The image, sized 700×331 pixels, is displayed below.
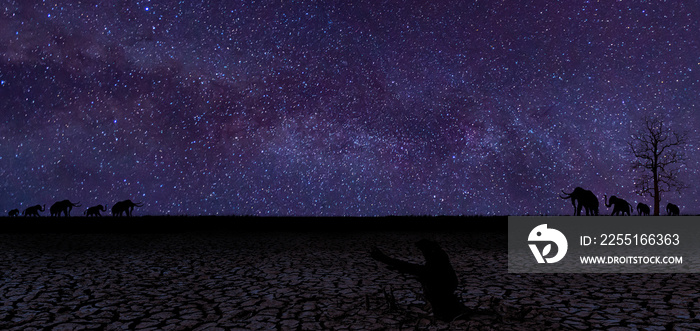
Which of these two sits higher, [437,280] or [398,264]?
[398,264]

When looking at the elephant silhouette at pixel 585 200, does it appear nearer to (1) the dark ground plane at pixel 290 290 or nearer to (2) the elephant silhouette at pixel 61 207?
(1) the dark ground plane at pixel 290 290

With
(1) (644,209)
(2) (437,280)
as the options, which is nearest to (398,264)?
(2) (437,280)

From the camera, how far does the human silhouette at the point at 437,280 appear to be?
5.43 metres

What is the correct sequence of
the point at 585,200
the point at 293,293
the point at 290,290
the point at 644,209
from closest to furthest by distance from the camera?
1. the point at 293,293
2. the point at 290,290
3. the point at 585,200
4. the point at 644,209

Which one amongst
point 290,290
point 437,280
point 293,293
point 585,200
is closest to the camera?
point 437,280

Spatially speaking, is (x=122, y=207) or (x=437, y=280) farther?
(x=122, y=207)

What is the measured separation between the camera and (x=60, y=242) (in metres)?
13.6

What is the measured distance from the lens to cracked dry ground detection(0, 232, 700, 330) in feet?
17.8

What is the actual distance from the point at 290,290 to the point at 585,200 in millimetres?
18172

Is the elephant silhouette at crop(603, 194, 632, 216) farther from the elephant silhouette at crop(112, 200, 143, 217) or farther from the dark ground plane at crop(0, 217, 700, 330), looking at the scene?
the elephant silhouette at crop(112, 200, 143, 217)

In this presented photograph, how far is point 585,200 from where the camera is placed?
21.0 m

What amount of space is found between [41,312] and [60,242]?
29.4 ft

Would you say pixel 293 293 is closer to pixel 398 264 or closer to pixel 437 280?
pixel 398 264

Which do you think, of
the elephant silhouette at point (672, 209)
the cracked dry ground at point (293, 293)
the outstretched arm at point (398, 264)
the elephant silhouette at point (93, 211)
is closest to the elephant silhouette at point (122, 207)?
the elephant silhouette at point (93, 211)
